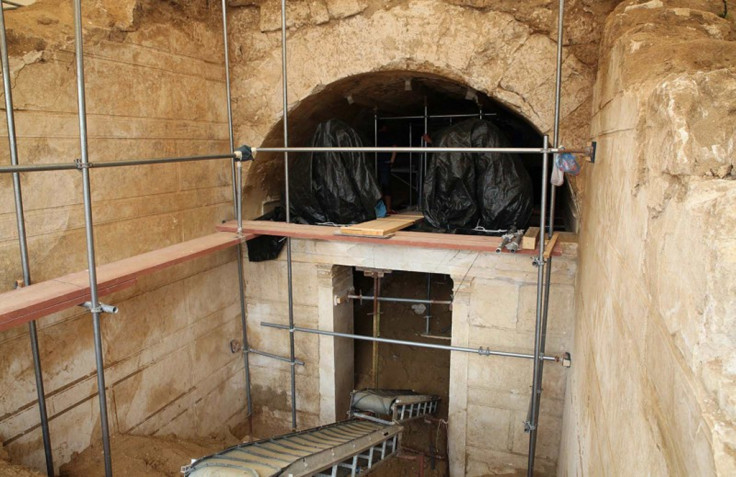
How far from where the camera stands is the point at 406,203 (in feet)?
26.4

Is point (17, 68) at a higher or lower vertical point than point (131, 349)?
higher

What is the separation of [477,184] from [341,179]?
1.31 meters

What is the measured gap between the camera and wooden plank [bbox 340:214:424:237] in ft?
13.4

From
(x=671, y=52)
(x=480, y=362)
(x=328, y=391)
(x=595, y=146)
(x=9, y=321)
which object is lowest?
(x=328, y=391)

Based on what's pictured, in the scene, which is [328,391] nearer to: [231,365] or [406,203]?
[231,365]

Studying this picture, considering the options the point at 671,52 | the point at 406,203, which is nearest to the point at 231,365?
the point at 406,203

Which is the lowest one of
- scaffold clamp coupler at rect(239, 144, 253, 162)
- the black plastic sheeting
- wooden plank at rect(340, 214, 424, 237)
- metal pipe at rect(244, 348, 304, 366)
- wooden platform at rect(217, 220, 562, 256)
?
metal pipe at rect(244, 348, 304, 366)

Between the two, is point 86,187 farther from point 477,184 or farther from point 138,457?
point 477,184

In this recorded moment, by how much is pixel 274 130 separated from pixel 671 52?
12.3 feet

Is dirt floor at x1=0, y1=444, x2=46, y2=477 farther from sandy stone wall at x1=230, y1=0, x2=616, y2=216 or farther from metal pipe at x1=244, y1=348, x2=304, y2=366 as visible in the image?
sandy stone wall at x1=230, y1=0, x2=616, y2=216

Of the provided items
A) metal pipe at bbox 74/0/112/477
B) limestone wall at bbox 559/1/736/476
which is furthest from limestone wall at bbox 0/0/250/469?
limestone wall at bbox 559/1/736/476

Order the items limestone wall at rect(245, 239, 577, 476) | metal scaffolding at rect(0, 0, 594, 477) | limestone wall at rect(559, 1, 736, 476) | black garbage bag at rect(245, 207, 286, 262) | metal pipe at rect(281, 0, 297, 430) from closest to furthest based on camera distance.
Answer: limestone wall at rect(559, 1, 736, 476) → metal scaffolding at rect(0, 0, 594, 477) → limestone wall at rect(245, 239, 577, 476) → metal pipe at rect(281, 0, 297, 430) → black garbage bag at rect(245, 207, 286, 262)

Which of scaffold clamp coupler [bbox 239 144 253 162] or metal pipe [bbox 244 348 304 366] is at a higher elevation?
scaffold clamp coupler [bbox 239 144 253 162]

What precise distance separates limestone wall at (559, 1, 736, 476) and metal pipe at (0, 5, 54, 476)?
3426 millimetres
